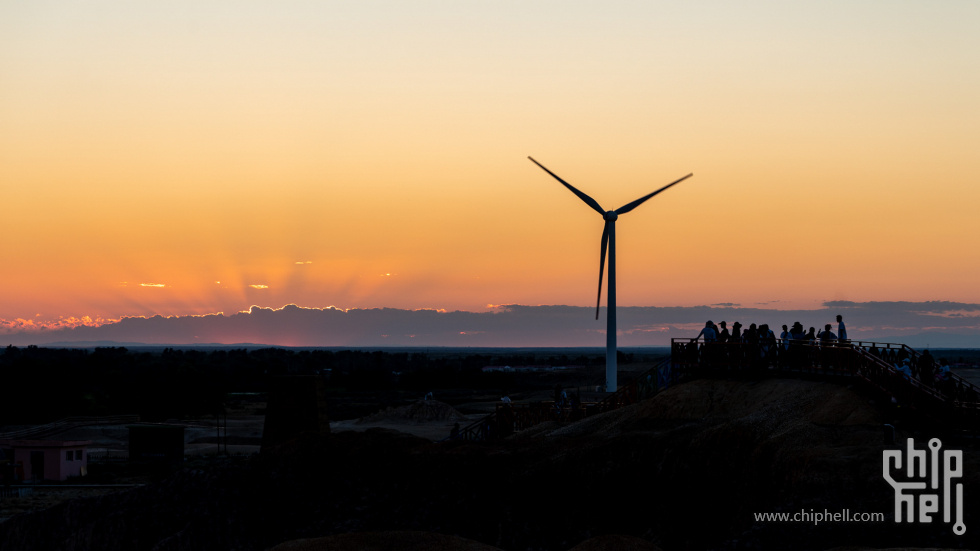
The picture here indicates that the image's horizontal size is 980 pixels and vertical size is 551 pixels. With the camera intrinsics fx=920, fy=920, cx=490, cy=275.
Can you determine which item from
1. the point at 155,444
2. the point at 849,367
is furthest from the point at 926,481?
the point at 155,444

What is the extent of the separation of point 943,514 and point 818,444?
18.3ft

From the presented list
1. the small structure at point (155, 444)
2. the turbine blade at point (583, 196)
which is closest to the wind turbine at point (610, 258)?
the turbine blade at point (583, 196)

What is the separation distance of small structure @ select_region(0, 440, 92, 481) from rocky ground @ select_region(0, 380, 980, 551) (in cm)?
2852

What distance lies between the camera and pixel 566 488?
29391mm

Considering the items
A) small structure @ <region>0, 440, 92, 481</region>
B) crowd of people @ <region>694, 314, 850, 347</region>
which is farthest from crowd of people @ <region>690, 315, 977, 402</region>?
small structure @ <region>0, 440, 92, 481</region>

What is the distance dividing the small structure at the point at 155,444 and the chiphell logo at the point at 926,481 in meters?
57.6

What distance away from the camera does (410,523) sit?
2952 cm

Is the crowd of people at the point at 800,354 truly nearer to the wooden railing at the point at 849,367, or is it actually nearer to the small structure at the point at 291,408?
the wooden railing at the point at 849,367

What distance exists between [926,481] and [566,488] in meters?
11.0

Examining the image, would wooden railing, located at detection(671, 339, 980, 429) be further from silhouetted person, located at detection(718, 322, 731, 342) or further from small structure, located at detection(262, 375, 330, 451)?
small structure, located at detection(262, 375, 330, 451)

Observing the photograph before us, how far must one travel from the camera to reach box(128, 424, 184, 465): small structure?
228ft

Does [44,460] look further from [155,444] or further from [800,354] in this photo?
[800,354]

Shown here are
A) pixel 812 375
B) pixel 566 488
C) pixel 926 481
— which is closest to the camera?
pixel 926 481

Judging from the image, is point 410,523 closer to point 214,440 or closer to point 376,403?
point 214,440
